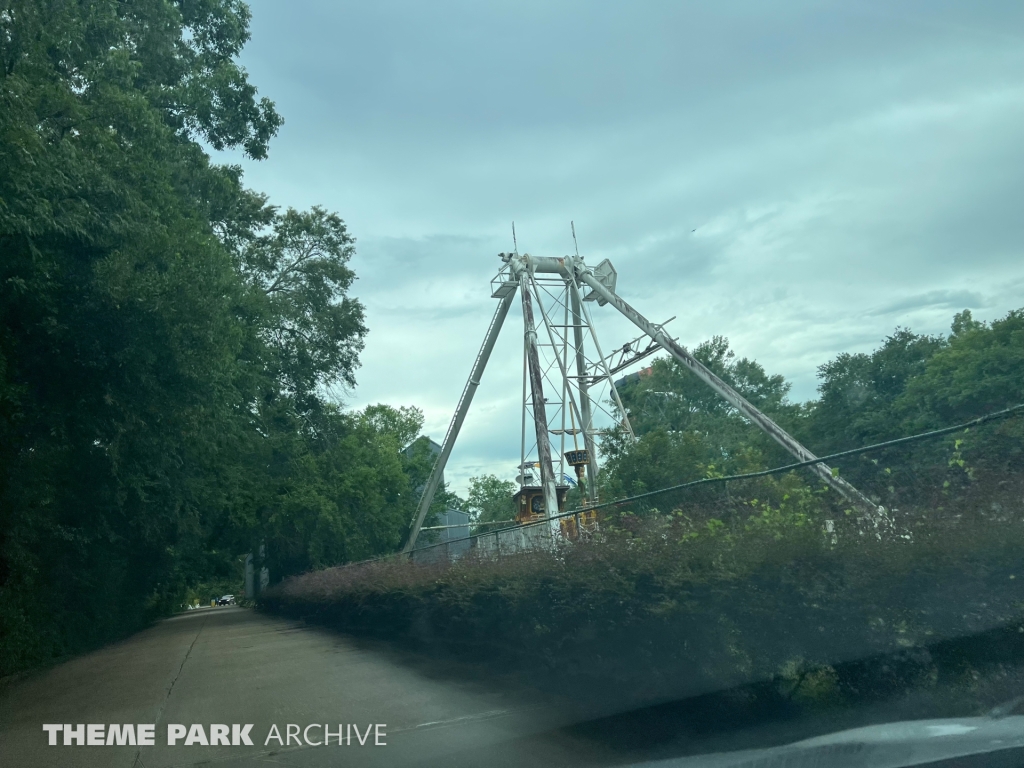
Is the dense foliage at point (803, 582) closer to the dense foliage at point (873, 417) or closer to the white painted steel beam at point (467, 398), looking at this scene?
the dense foliage at point (873, 417)

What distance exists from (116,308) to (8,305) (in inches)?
51.1

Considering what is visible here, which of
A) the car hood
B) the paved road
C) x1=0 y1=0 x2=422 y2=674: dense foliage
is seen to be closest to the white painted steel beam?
x1=0 y1=0 x2=422 y2=674: dense foliage

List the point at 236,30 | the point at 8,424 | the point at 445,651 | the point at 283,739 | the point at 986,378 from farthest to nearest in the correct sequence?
the point at 236,30 → the point at 445,651 → the point at 8,424 → the point at 986,378 → the point at 283,739

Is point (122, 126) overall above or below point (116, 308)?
above

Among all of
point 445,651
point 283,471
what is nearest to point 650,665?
point 445,651

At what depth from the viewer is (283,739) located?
→ 7906 millimetres

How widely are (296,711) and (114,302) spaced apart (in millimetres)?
Result: 5767

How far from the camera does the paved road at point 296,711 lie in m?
7.08

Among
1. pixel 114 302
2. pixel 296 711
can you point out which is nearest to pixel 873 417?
pixel 296 711

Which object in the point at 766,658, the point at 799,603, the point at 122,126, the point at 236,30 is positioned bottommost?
the point at 766,658

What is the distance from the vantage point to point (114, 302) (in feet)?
36.3

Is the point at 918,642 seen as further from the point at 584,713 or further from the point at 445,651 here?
the point at 445,651

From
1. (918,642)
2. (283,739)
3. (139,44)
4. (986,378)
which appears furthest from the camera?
(139,44)

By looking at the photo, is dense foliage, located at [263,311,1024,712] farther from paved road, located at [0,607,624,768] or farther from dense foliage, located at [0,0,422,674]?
dense foliage, located at [0,0,422,674]
